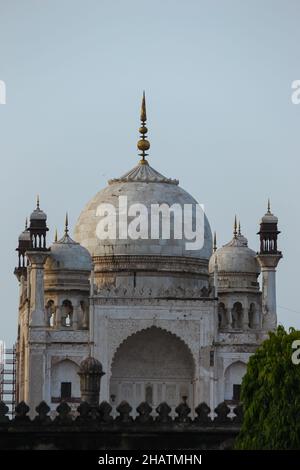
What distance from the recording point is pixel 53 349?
75.7 metres

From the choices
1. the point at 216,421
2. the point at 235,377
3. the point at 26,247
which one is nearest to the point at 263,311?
the point at 235,377

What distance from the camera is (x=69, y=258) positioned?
77.4 metres

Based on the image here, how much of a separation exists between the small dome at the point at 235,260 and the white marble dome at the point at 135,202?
1.03 meters

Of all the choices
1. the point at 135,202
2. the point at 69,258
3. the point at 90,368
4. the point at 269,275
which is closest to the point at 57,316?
the point at 69,258

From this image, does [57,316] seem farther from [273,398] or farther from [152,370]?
[273,398]

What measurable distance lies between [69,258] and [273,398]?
25727 mm

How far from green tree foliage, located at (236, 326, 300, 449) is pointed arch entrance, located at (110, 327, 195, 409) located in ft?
78.1

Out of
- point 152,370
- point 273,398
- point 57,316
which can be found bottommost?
point 273,398

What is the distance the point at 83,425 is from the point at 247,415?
7.41m

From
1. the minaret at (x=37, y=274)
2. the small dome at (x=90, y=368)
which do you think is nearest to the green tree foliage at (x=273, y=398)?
the small dome at (x=90, y=368)

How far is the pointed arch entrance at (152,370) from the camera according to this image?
7744 cm

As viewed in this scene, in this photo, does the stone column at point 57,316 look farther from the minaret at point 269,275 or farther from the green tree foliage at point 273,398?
the green tree foliage at point 273,398
